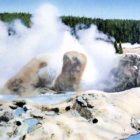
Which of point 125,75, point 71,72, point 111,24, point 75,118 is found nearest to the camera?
point 75,118

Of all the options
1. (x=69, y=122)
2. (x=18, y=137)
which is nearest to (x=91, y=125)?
(x=69, y=122)

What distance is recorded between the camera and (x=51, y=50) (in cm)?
1277

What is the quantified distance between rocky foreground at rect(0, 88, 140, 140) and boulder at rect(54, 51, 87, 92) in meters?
1.40

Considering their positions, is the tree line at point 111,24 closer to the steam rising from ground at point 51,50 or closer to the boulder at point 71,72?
the steam rising from ground at point 51,50

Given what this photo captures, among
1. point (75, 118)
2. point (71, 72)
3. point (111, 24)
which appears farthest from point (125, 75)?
point (111, 24)

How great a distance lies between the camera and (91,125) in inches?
363

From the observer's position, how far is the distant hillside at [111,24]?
1869 centimetres

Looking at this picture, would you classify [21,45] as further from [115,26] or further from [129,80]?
[115,26]

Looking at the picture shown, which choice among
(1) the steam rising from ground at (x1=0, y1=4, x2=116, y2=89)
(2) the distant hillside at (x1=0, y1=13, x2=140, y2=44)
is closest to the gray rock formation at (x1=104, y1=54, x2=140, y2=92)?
(1) the steam rising from ground at (x1=0, y1=4, x2=116, y2=89)

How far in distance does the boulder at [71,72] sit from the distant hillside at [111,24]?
20.7 ft

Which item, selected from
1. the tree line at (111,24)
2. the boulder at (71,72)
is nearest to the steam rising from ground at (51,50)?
the boulder at (71,72)

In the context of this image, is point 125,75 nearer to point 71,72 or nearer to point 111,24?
point 71,72

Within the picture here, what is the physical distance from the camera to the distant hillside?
18688mm

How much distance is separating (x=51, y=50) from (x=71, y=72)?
136 cm
